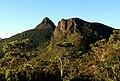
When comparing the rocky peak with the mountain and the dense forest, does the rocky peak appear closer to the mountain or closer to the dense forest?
the mountain

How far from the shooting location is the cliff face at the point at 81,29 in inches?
6537

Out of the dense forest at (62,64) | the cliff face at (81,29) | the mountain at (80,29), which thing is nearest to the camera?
the dense forest at (62,64)

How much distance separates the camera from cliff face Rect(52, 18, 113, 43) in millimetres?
166038

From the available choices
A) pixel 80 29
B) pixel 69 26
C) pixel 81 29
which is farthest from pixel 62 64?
pixel 69 26

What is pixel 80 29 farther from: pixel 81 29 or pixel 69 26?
pixel 69 26

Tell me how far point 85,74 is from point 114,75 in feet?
56.5

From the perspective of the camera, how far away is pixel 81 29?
17338cm

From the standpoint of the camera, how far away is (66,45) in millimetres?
81250

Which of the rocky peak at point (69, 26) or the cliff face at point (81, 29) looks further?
the rocky peak at point (69, 26)

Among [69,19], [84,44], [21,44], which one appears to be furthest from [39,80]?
[69,19]

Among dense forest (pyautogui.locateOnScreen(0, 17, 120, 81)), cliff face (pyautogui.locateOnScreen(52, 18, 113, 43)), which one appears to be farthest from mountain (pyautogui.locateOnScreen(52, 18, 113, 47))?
dense forest (pyautogui.locateOnScreen(0, 17, 120, 81))

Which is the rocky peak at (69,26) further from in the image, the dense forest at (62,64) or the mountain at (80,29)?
the dense forest at (62,64)

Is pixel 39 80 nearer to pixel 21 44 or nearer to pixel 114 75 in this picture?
pixel 21 44

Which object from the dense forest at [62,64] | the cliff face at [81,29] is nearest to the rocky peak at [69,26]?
the cliff face at [81,29]
